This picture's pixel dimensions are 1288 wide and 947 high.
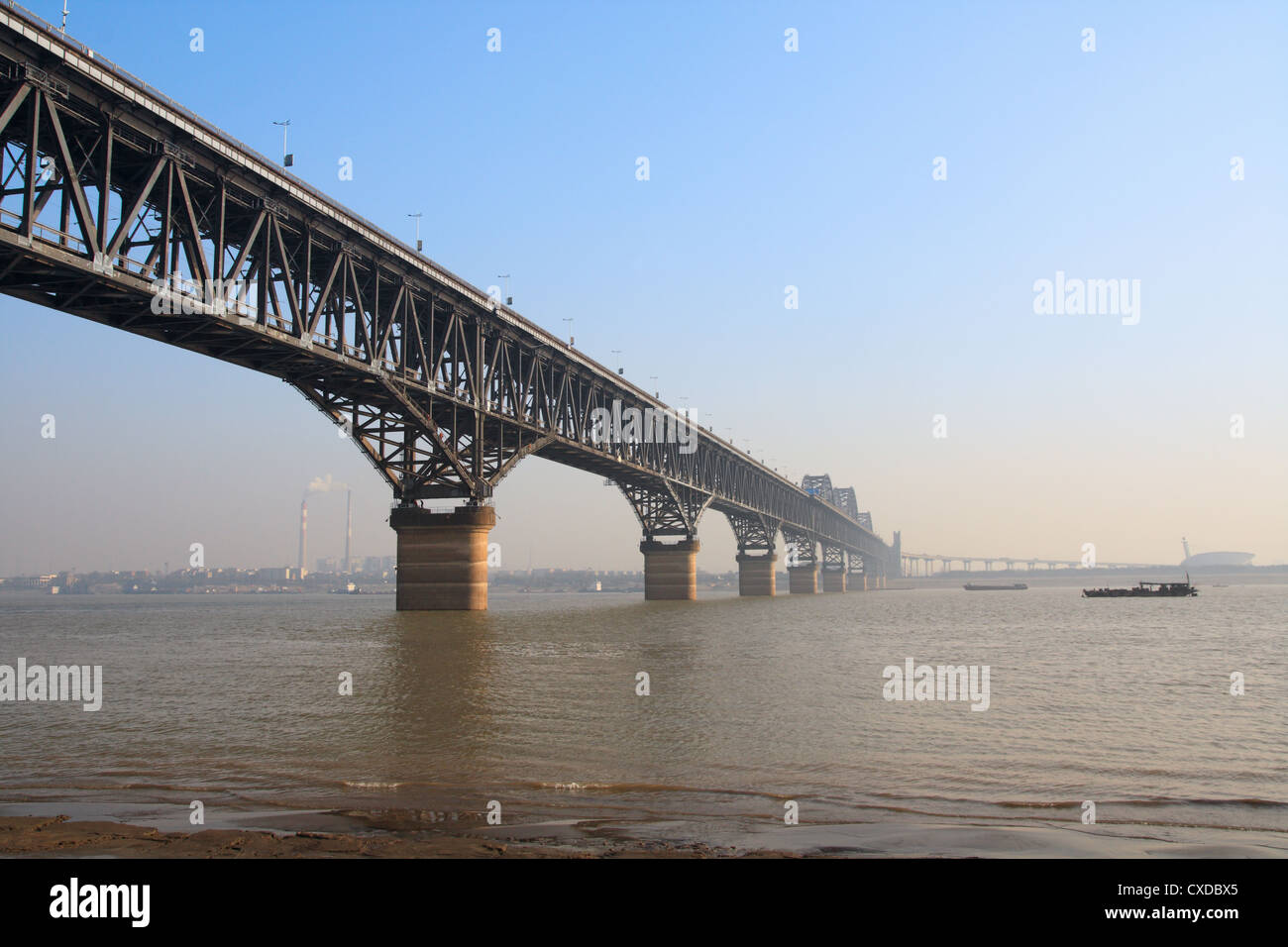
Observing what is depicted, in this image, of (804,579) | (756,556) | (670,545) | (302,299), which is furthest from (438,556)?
(804,579)

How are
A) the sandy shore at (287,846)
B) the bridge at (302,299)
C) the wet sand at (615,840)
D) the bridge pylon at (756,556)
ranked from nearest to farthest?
1. the sandy shore at (287,846)
2. the wet sand at (615,840)
3. the bridge at (302,299)
4. the bridge pylon at (756,556)

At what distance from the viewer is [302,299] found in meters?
42.7

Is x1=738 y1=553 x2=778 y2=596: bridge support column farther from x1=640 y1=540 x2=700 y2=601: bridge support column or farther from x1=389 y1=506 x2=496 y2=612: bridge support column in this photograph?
x1=389 y1=506 x2=496 y2=612: bridge support column

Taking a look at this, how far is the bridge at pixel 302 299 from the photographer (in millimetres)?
28938

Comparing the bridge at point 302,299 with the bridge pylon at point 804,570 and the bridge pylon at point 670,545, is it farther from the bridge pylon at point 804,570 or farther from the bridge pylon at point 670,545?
the bridge pylon at point 804,570

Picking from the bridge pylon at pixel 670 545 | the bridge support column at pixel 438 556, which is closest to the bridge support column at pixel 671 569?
the bridge pylon at pixel 670 545

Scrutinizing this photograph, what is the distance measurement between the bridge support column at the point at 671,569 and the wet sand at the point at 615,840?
3792 inches

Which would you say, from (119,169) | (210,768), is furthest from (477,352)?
(210,768)

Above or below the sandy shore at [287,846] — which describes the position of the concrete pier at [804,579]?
below

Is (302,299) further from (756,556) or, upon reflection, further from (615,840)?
(756,556)

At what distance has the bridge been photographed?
28938mm

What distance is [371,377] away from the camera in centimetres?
4834

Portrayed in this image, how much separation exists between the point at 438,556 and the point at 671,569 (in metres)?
51.4
